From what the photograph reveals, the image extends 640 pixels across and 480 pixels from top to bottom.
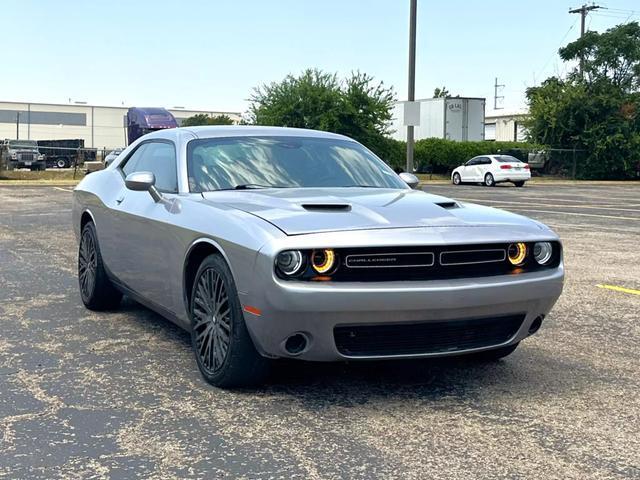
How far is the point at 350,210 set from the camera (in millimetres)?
4062

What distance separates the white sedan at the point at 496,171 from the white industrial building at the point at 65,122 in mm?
68896

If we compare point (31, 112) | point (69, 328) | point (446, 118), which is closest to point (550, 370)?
point (69, 328)

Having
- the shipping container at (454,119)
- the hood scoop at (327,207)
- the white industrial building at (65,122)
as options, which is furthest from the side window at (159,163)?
the white industrial building at (65,122)

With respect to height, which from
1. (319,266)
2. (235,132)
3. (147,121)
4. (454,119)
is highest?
(454,119)

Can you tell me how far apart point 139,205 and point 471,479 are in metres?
3.01

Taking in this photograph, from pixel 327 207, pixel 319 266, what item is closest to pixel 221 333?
pixel 319 266

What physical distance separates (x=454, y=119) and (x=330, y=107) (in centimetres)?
971

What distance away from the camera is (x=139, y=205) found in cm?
525

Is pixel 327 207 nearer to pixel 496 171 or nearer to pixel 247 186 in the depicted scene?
pixel 247 186

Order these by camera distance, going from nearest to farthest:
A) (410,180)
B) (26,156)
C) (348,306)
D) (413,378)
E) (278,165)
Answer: (348,306), (413,378), (278,165), (410,180), (26,156)

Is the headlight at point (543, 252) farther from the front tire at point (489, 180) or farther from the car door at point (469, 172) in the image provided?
the car door at point (469, 172)

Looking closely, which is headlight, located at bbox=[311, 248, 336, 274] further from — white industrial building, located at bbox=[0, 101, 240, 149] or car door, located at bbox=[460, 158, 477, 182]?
white industrial building, located at bbox=[0, 101, 240, 149]

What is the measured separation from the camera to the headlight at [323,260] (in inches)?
145

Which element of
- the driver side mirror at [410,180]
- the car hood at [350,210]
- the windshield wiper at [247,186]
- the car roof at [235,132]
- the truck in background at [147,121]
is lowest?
the car hood at [350,210]
